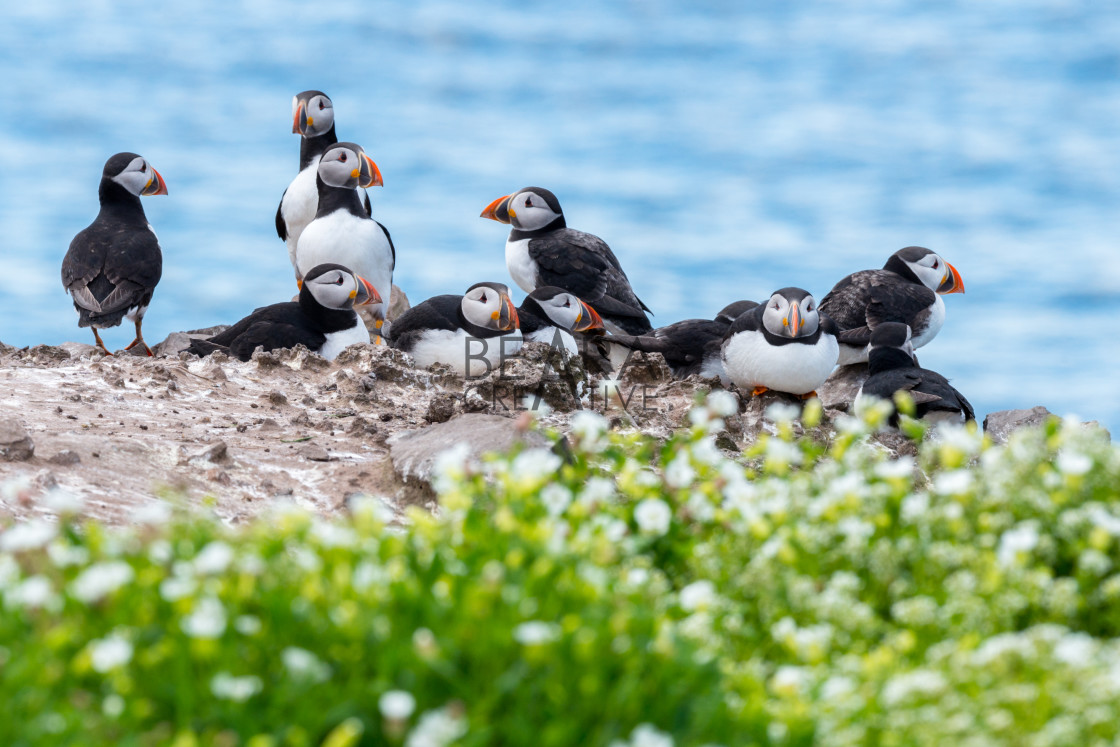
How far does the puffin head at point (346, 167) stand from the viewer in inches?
512

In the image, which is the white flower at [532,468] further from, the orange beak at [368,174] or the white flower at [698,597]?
the orange beak at [368,174]

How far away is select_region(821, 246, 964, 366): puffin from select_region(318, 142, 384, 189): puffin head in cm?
570

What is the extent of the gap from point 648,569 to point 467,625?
1.46 meters

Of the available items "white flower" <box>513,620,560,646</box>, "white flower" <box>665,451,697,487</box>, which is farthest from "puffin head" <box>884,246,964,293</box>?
"white flower" <box>513,620,560,646</box>

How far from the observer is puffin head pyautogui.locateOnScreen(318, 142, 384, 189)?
1302 cm

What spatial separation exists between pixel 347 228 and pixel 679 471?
9.23 metres

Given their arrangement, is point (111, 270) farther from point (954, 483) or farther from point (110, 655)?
point (954, 483)

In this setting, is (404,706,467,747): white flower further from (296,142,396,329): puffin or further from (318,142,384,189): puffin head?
(318,142,384,189): puffin head

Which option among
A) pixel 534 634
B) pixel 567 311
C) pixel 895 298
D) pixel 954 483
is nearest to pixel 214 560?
pixel 534 634

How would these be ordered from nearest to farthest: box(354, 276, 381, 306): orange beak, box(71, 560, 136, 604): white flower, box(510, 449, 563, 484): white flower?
box(71, 560, 136, 604): white flower → box(510, 449, 563, 484): white flower → box(354, 276, 381, 306): orange beak

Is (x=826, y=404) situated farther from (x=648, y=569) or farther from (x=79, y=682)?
(x=79, y=682)

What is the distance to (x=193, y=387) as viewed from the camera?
9.06 metres

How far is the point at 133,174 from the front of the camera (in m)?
13.1

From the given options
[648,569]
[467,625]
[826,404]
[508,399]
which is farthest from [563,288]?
[467,625]
